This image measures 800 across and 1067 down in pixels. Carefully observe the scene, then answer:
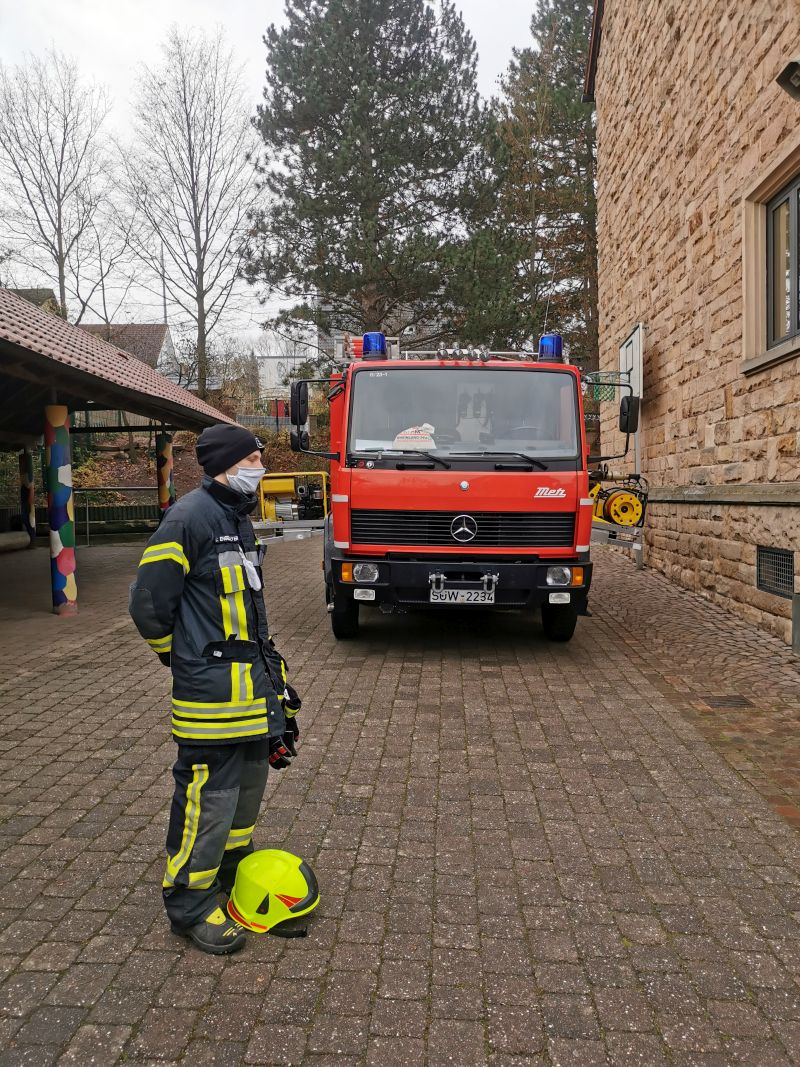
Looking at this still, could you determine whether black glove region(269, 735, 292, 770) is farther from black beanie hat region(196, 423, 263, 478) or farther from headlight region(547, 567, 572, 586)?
headlight region(547, 567, 572, 586)

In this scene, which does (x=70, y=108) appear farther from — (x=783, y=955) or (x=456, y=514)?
(x=783, y=955)

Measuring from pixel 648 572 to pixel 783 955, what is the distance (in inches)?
401

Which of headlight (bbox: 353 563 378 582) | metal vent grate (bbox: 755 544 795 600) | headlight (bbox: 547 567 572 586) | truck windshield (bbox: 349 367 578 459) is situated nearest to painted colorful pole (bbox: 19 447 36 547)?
truck windshield (bbox: 349 367 578 459)

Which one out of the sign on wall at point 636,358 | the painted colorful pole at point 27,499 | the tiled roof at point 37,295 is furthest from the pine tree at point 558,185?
the tiled roof at point 37,295

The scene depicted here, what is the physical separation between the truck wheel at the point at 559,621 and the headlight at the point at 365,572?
1621 mm

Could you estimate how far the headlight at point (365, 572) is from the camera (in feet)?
23.4

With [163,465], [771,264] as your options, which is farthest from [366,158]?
[771,264]

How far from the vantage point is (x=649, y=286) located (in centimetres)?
1284

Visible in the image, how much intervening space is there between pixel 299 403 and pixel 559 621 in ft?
10.4

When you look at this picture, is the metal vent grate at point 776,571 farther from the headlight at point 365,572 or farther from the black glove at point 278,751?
the black glove at point 278,751

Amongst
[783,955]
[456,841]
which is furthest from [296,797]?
[783,955]

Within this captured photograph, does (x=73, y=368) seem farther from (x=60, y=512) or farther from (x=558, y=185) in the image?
(x=558, y=185)

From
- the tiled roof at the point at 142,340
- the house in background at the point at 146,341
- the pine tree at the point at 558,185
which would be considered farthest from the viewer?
the tiled roof at the point at 142,340

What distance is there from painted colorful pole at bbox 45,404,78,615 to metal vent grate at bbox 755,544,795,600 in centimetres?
786
